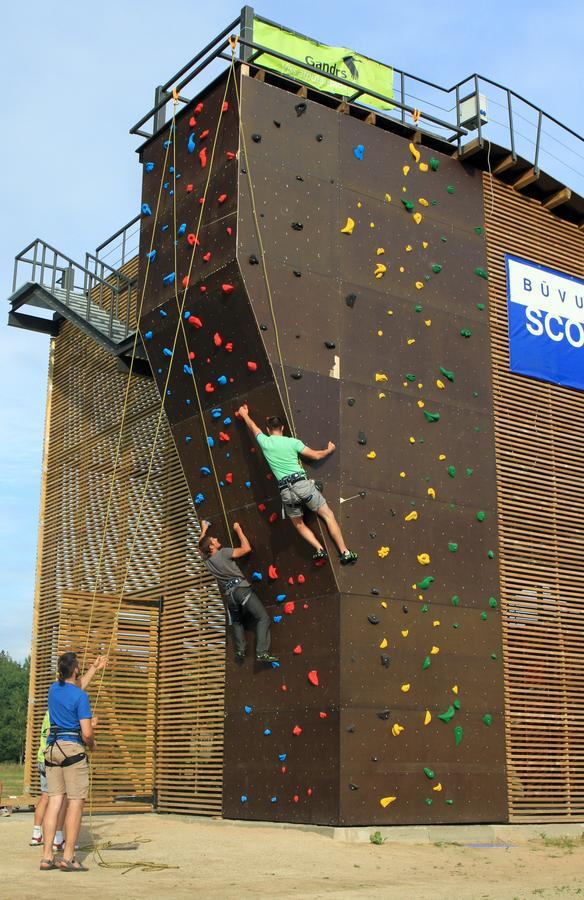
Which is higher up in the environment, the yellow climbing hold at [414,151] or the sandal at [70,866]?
the yellow climbing hold at [414,151]

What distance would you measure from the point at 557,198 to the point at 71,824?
11298 mm

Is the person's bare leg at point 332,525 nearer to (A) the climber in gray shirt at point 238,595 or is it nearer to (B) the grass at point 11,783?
(A) the climber in gray shirt at point 238,595

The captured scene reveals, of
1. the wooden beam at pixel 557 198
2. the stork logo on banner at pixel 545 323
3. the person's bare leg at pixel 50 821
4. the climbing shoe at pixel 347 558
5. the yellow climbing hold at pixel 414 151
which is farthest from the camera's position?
the wooden beam at pixel 557 198

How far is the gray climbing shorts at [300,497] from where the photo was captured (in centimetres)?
1166

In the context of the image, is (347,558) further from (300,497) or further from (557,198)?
(557,198)

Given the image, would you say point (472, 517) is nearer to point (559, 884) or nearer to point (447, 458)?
point (447, 458)

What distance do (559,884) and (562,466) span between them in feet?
22.1

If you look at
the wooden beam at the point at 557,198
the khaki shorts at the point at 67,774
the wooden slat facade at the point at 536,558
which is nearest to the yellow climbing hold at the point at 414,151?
the wooden slat facade at the point at 536,558

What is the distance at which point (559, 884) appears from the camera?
30.3 feet

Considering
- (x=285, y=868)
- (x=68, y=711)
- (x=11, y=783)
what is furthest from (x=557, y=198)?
(x=11, y=783)

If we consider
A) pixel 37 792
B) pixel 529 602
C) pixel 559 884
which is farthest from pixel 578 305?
pixel 37 792

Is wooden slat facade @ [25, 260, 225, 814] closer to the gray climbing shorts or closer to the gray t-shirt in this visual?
the gray t-shirt

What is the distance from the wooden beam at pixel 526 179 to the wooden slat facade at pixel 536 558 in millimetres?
133

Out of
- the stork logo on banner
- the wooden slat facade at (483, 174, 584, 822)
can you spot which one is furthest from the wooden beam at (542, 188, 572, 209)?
the stork logo on banner
